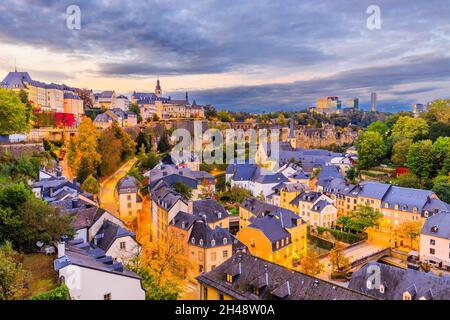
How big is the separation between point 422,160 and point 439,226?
1726 cm

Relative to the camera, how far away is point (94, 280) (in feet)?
42.9

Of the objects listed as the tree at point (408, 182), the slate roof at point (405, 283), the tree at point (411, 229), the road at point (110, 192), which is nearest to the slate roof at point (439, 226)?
the tree at point (411, 229)

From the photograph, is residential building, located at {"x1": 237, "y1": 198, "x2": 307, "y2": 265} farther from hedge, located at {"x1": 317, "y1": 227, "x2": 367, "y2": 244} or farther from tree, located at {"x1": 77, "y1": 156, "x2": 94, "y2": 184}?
tree, located at {"x1": 77, "y1": 156, "x2": 94, "y2": 184}

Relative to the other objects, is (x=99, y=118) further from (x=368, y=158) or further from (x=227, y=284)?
(x=227, y=284)

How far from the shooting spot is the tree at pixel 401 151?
51312 mm

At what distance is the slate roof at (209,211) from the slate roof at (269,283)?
11.0 meters

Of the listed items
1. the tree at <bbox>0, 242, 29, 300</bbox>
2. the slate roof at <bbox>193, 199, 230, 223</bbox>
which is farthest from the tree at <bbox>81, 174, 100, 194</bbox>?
the tree at <bbox>0, 242, 29, 300</bbox>

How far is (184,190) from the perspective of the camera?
3966 cm

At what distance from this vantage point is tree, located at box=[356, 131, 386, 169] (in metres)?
55.0

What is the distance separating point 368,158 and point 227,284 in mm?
43898

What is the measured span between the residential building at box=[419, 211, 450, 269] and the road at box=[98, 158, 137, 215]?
28.7 meters

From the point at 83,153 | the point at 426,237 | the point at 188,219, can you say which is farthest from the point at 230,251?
the point at 83,153

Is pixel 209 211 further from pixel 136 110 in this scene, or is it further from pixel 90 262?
pixel 136 110
